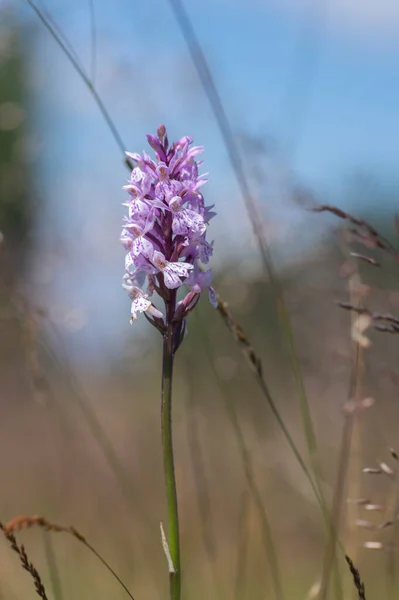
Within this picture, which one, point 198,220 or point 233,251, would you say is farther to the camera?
point 233,251

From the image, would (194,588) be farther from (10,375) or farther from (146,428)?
(10,375)

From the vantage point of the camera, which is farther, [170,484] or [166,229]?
[166,229]

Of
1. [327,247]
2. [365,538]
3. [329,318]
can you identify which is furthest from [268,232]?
[365,538]

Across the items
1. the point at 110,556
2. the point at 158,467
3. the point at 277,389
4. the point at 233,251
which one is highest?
the point at 233,251

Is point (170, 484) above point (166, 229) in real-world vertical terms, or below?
below

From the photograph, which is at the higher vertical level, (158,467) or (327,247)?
(327,247)

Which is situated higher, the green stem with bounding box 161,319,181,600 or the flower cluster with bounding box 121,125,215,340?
the flower cluster with bounding box 121,125,215,340

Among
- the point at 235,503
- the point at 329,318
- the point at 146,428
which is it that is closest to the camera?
the point at 329,318

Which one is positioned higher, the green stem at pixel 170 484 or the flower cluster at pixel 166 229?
the flower cluster at pixel 166 229
